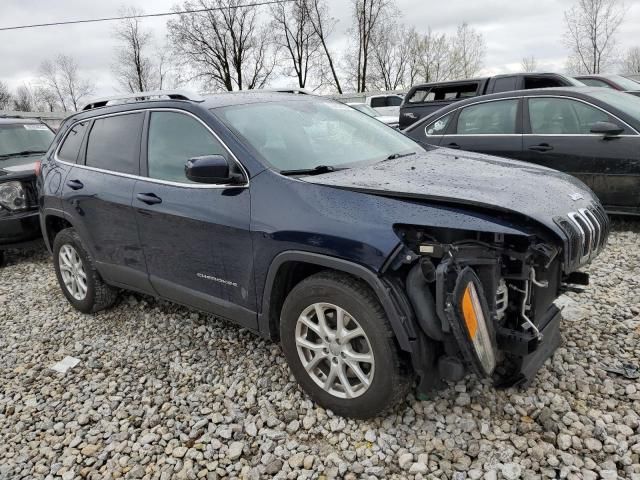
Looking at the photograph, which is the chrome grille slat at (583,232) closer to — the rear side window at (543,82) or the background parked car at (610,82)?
the rear side window at (543,82)

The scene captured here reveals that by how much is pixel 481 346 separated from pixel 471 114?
15.6 feet

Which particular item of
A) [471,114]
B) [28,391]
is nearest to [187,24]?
[471,114]

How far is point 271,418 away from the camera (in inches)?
111

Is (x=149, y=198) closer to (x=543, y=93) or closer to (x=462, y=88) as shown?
(x=543, y=93)

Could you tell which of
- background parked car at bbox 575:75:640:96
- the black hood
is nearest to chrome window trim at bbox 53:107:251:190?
the black hood

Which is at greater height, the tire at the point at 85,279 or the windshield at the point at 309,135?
the windshield at the point at 309,135

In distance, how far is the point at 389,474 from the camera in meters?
2.38

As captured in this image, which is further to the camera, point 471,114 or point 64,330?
point 471,114

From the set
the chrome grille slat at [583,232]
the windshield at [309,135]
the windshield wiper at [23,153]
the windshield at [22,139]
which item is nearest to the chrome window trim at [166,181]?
the windshield at [309,135]

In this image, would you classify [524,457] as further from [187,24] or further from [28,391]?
[187,24]

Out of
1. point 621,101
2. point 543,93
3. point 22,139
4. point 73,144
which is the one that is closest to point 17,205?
point 22,139

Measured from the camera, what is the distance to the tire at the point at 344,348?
2.44 meters

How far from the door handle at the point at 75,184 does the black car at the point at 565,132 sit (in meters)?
4.27

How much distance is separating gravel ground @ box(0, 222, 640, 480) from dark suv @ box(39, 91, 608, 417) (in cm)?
24
